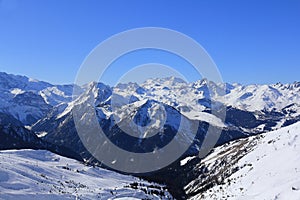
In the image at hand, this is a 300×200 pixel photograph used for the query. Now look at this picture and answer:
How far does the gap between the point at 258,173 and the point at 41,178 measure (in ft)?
127

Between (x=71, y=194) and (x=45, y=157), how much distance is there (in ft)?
166

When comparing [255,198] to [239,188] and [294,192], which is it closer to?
[294,192]

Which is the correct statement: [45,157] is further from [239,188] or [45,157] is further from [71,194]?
[239,188]

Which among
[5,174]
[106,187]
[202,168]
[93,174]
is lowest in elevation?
[5,174]

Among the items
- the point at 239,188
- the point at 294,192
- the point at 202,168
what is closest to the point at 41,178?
the point at 239,188

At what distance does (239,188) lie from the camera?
184 ft

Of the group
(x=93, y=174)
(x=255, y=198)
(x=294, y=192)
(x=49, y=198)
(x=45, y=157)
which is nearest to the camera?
(x=294, y=192)

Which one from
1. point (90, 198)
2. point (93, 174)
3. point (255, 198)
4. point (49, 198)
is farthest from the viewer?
point (93, 174)

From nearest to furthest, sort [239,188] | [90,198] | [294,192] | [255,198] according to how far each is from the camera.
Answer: [294,192] < [255,198] < [239,188] < [90,198]

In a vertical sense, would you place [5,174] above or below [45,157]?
below

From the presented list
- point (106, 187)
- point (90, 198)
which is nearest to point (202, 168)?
point (106, 187)

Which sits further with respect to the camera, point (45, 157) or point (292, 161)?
point (45, 157)

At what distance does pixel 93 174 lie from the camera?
96.0 m

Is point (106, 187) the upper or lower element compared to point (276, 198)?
upper
